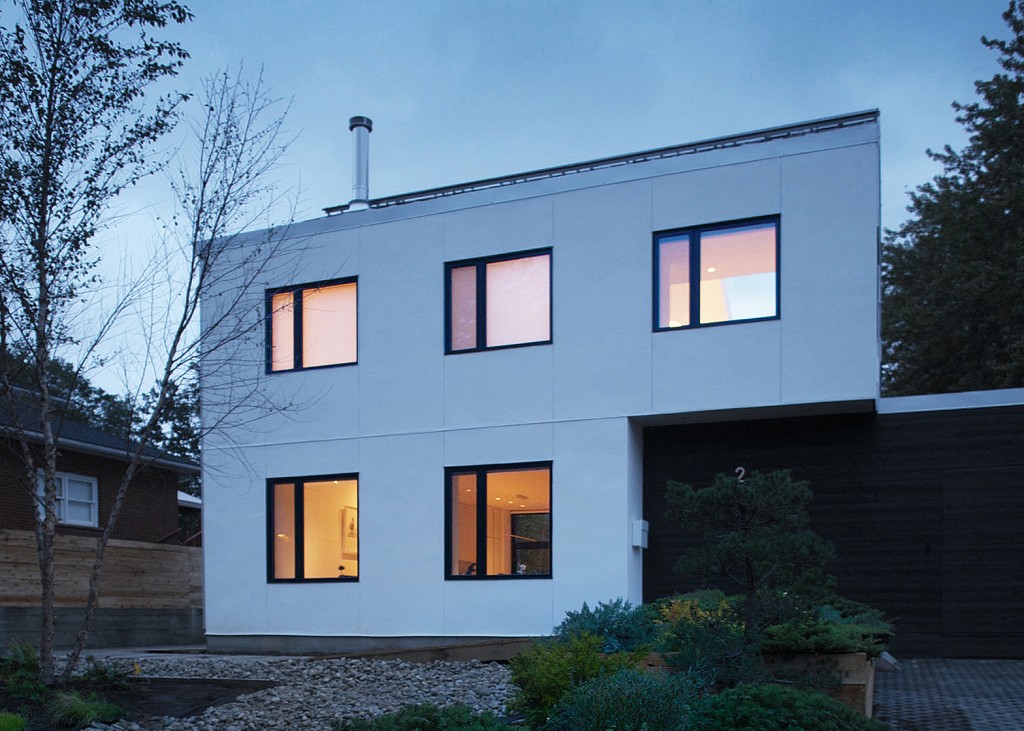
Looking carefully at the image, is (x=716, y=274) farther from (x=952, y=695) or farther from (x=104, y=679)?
(x=104, y=679)

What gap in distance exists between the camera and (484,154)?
2876 inches

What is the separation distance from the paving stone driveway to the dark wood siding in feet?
1.68

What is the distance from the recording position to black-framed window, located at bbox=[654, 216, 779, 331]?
1105 cm

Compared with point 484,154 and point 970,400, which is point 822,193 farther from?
point 484,154

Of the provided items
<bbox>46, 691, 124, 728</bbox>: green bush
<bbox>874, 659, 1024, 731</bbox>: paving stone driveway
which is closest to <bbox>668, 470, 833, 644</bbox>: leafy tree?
<bbox>874, 659, 1024, 731</bbox>: paving stone driveway

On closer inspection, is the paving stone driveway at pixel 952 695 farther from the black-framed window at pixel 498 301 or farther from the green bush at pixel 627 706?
the black-framed window at pixel 498 301

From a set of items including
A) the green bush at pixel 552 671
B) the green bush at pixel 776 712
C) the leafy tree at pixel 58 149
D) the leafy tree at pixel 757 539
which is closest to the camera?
the green bush at pixel 776 712

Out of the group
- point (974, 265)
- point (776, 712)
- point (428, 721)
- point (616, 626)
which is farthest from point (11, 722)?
point (974, 265)

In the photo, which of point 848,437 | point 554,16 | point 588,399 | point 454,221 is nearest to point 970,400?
point 848,437

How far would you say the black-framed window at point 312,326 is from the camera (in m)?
13.2

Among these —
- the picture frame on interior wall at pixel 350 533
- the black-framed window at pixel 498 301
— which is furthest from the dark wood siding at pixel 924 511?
the picture frame on interior wall at pixel 350 533

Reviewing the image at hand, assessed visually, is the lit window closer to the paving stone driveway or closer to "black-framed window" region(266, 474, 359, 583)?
"black-framed window" region(266, 474, 359, 583)

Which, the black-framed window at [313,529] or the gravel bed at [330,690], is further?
the black-framed window at [313,529]

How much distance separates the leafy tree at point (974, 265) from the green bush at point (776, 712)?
14.8 metres
